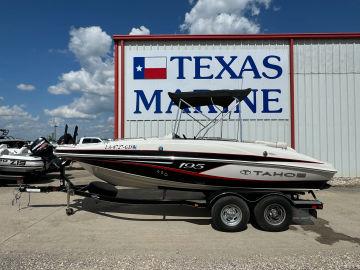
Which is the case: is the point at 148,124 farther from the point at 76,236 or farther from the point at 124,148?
the point at 76,236

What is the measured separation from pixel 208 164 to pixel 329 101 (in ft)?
25.6

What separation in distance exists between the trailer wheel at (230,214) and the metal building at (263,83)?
6.12 metres

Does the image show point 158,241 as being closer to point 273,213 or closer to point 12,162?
point 273,213

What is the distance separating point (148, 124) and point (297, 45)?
5.83 m

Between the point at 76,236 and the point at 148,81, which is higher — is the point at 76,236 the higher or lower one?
the lower one

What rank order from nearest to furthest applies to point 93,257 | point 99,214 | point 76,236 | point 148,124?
point 93,257
point 76,236
point 99,214
point 148,124

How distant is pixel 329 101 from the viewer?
512 inches

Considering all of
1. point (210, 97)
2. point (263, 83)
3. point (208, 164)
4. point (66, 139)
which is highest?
point (263, 83)

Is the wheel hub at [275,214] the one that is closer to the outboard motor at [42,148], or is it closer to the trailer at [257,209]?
the trailer at [257,209]

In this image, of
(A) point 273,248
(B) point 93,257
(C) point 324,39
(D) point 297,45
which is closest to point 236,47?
(D) point 297,45

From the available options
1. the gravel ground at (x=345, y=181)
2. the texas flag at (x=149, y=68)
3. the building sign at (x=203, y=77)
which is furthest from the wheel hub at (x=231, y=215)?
the texas flag at (x=149, y=68)

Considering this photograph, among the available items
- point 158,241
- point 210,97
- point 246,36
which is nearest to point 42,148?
point 158,241

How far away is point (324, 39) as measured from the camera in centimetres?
1316

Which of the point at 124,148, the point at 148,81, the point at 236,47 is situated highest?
the point at 236,47
